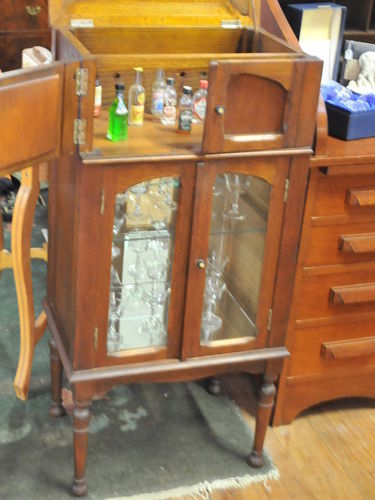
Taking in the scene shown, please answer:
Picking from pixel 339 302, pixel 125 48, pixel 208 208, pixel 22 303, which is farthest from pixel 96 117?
pixel 339 302

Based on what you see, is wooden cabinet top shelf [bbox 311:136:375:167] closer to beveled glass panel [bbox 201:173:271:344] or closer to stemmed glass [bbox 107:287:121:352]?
beveled glass panel [bbox 201:173:271:344]

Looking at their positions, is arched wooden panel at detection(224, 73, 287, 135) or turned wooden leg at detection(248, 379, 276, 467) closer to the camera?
arched wooden panel at detection(224, 73, 287, 135)

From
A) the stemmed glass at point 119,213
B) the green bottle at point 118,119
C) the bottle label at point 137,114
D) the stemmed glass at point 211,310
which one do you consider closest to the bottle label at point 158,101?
the bottle label at point 137,114

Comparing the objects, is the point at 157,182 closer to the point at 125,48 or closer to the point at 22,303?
the point at 125,48

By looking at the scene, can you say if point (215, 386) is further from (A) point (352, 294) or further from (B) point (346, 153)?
(B) point (346, 153)

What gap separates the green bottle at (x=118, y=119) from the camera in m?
1.99

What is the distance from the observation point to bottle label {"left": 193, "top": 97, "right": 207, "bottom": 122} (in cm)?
230

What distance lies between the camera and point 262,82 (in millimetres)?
2002

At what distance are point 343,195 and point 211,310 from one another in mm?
494

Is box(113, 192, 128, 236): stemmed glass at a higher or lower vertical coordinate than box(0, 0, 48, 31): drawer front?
lower

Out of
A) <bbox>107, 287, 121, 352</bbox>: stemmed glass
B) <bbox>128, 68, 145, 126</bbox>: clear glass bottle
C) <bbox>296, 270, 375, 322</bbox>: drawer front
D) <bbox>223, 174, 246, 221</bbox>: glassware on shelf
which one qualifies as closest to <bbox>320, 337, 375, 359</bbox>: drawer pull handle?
<bbox>296, 270, 375, 322</bbox>: drawer front

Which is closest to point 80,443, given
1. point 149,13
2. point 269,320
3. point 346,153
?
point 269,320

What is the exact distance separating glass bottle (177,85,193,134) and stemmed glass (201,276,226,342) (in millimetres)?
408

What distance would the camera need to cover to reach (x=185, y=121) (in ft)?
6.92
